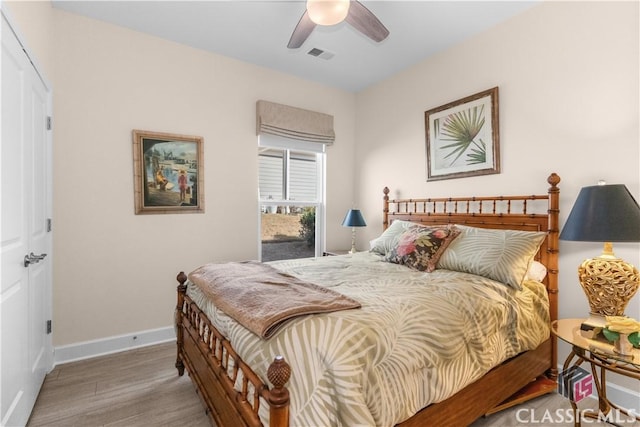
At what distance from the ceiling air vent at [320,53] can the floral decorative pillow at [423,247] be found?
200 centimetres

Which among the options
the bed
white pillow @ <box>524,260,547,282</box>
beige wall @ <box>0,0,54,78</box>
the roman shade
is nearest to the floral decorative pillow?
the bed

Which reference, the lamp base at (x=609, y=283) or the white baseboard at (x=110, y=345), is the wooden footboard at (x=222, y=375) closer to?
the white baseboard at (x=110, y=345)

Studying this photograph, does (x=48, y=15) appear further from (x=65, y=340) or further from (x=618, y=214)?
(x=618, y=214)

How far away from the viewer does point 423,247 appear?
7.70 ft

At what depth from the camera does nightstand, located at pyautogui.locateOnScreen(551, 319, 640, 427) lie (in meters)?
1.48

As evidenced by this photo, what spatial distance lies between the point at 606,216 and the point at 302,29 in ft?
7.12

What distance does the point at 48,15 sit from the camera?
2.37 metres

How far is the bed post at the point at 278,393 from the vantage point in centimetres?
100

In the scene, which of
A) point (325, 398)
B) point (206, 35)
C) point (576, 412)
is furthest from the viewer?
point (206, 35)

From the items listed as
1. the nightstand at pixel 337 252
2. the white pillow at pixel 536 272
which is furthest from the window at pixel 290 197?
the white pillow at pixel 536 272

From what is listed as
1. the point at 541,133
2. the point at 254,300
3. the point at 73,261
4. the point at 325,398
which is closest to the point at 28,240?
Answer: the point at 73,261

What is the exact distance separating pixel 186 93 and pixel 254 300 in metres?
2.45

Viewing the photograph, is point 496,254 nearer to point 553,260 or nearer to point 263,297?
point 553,260

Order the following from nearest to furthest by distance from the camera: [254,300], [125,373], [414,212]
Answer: [254,300] < [125,373] < [414,212]
